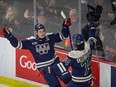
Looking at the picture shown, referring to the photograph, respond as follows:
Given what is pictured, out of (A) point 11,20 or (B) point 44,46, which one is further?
(A) point 11,20

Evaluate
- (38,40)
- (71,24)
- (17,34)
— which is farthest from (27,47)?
(17,34)

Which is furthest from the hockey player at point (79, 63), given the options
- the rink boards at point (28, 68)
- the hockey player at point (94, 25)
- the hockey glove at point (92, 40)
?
the rink boards at point (28, 68)

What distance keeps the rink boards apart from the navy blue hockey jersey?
48cm

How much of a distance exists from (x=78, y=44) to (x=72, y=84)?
539 millimetres

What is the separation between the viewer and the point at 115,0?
6047 millimetres

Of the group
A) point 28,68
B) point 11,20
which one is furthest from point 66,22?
point 11,20

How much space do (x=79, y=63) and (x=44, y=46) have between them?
859 millimetres

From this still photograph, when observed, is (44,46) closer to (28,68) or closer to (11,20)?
(28,68)

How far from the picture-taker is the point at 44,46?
20.6 ft

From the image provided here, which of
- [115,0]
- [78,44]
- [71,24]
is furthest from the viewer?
[71,24]

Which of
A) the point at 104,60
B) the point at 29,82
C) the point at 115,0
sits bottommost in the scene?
the point at 29,82

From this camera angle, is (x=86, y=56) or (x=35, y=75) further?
(x=35, y=75)

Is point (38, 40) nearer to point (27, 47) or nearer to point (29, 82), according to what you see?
point (27, 47)

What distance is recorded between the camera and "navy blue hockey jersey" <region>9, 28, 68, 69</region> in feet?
20.6
